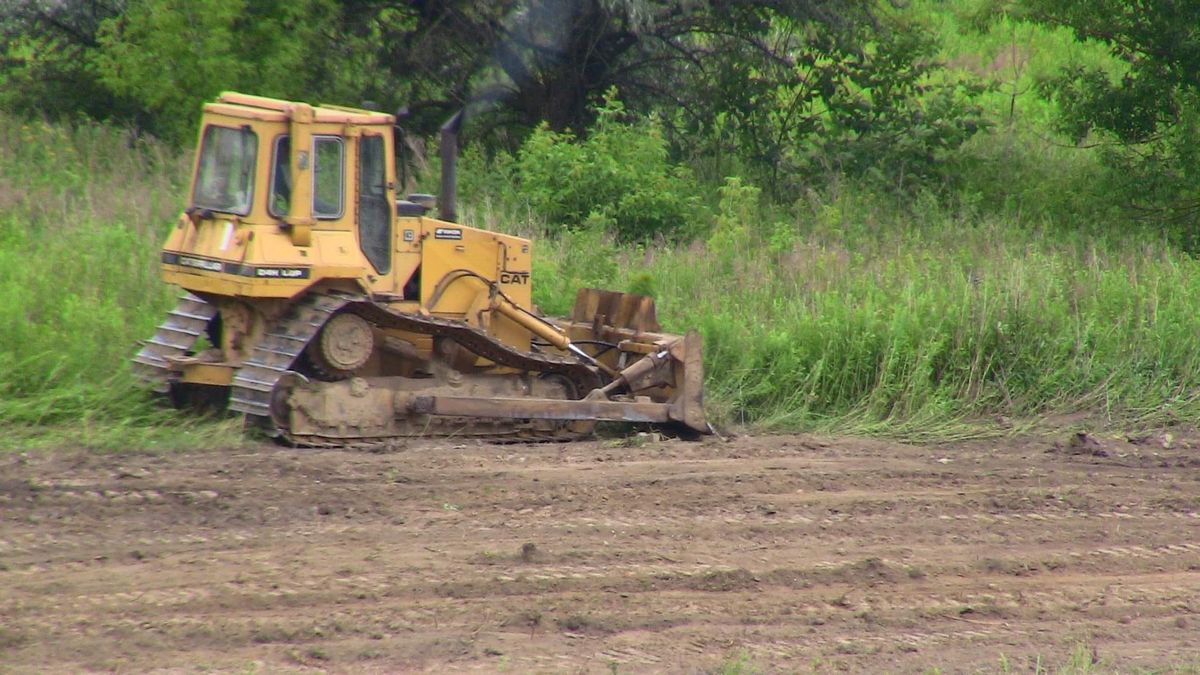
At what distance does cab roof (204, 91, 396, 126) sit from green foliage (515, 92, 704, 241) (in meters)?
6.43

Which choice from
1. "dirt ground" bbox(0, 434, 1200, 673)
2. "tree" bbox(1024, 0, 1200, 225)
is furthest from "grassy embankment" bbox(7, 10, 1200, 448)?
"tree" bbox(1024, 0, 1200, 225)

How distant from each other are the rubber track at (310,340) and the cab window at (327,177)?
55 cm

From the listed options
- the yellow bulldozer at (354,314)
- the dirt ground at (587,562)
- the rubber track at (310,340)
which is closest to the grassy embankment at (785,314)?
the rubber track at (310,340)

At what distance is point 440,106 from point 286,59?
316 cm

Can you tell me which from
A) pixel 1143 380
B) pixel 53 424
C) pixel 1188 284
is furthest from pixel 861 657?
pixel 1188 284

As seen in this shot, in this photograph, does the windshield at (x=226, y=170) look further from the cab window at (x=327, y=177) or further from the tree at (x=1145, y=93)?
the tree at (x=1145, y=93)

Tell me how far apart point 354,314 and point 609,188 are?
7.33 meters

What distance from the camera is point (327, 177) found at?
8.93 m

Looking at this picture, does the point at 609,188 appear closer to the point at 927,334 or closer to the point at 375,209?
the point at 927,334

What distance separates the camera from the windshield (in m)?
8.80

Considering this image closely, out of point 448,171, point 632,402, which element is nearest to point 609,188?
point 448,171

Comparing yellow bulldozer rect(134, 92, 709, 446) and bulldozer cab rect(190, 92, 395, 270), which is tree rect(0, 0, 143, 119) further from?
bulldozer cab rect(190, 92, 395, 270)

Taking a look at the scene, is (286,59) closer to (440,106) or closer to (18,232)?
(440,106)

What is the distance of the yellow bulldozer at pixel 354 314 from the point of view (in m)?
8.71
